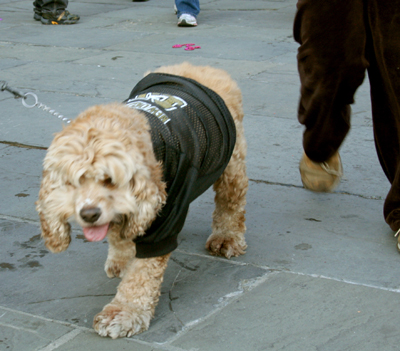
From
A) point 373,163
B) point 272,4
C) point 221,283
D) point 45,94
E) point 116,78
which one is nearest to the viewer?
point 221,283

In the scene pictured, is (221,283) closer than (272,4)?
Yes

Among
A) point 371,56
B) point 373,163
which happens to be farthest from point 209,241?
point 373,163

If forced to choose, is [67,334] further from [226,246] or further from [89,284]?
[226,246]

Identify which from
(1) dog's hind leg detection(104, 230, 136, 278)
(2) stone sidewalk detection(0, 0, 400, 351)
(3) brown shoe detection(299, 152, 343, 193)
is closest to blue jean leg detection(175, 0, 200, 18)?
(2) stone sidewalk detection(0, 0, 400, 351)

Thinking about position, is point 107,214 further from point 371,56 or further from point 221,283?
point 371,56

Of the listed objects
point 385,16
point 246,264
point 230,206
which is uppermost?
point 385,16

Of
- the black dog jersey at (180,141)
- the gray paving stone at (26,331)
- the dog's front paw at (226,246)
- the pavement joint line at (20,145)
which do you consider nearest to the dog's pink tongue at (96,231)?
the black dog jersey at (180,141)

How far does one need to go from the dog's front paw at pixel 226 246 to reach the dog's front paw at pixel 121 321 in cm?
83

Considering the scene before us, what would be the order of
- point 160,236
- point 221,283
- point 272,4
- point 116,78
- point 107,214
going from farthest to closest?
point 272,4, point 116,78, point 221,283, point 160,236, point 107,214

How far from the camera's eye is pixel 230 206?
12.2 feet

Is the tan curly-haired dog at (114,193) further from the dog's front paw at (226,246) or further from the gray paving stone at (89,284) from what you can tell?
the dog's front paw at (226,246)

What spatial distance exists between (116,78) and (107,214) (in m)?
4.91

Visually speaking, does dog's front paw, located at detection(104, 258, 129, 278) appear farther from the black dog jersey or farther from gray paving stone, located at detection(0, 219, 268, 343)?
the black dog jersey

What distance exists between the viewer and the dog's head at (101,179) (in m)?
2.39
